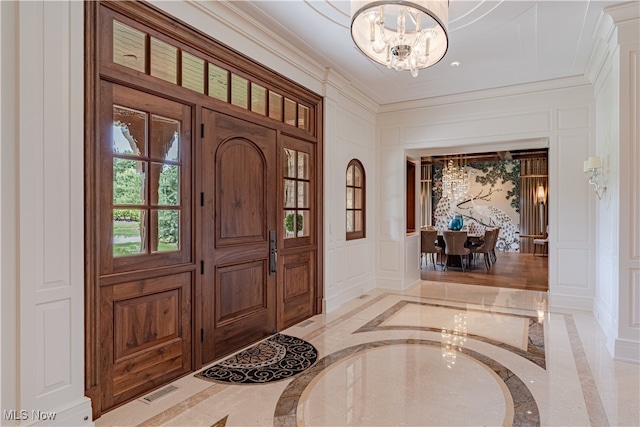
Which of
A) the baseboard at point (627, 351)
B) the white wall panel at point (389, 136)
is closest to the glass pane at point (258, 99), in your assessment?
the white wall panel at point (389, 136)

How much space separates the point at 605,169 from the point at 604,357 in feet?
7.05

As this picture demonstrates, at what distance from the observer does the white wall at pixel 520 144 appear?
5.00 metres

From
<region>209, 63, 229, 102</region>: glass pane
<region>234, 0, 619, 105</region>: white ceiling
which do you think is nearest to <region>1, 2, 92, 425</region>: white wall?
<region>209, 63, 229, 102</region>: glass pane

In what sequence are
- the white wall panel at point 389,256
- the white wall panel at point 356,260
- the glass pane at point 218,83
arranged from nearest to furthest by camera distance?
1. the glass pane at point 218,83
2. the white wall panel at point 356,260
3. the white wall panel at point 389,256

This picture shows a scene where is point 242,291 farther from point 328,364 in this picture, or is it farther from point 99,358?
point 99,358

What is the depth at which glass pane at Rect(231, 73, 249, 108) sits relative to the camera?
355cm

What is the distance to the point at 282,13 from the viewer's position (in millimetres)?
3430

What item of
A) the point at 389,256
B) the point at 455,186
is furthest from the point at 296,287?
the point at 455,186

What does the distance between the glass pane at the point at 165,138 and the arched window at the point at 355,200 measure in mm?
3215

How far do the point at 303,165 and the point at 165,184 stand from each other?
206 cm

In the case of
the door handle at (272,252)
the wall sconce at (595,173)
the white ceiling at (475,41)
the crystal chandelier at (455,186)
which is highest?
the white ceiling at (475,41)

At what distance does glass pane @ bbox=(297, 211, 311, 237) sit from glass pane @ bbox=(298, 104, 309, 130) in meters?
1.13

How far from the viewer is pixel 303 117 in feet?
15.3

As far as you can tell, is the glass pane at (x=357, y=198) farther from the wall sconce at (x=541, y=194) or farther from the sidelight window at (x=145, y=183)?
the wall sconce at (x=541, y=194)
